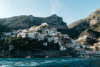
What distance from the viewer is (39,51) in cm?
10625

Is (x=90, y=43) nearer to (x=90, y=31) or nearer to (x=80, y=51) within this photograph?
→ (x=90, y=31)

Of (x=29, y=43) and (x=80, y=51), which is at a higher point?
(x=29, y=43)

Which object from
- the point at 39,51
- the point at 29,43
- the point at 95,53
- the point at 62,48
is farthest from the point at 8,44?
the point at 95,53

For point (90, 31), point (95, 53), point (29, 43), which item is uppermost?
point (90, 31)

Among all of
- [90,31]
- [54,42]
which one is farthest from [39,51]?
[90,31]

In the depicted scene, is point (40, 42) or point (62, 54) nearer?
point (62, 54)

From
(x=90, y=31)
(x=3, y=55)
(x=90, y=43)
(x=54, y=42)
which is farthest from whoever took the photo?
(x=90, y=31)

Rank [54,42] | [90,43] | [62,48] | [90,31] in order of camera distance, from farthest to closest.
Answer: [90,31] → [90,43] → [54,42] → [62,48]

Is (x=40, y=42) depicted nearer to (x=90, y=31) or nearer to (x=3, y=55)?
(x=3, y=55)

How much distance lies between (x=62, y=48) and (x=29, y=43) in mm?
33182

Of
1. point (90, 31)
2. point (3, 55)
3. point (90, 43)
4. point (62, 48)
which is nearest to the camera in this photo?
point (3, 55)

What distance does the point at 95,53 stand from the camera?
11894 centimetres

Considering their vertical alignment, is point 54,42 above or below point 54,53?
above

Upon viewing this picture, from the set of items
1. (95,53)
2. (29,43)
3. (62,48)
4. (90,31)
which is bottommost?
(95,53)
